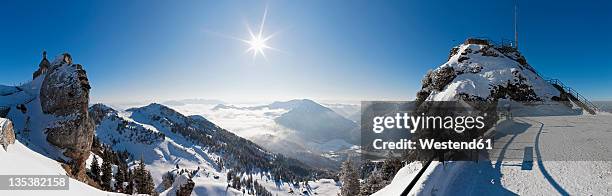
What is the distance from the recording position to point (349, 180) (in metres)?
43.9

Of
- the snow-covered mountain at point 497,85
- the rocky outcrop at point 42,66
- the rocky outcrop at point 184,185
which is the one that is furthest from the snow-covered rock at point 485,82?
the rocky outcrop at point 42,66

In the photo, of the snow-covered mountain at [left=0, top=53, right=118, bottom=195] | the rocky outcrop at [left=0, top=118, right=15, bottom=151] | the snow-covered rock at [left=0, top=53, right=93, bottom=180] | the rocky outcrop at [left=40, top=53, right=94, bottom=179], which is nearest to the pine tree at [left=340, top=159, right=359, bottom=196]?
the snow-covered mountain at [left=0, top=53, right=118, bottom=195]

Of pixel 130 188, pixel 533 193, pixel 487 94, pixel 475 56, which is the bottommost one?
pixel 130 188

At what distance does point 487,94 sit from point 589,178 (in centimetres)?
3106

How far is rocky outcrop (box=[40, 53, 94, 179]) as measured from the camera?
153 feet

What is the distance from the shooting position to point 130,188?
7838 centimetres

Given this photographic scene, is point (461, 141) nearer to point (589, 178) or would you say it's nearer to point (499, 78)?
point (589, 178)

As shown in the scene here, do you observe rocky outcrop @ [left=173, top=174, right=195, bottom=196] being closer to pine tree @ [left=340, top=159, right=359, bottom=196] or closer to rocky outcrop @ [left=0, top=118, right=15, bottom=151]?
rocky outcrop @ [left=0, top=118, right=15, bottom=151]

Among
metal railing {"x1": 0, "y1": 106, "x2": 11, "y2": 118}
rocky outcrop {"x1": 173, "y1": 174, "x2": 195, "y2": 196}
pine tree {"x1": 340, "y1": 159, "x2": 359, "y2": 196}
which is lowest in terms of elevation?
pine tree {"x1": 340, "y1": 159, "x2": 359, "y2": 196}

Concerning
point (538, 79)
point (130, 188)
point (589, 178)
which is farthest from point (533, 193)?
point (130, 188)

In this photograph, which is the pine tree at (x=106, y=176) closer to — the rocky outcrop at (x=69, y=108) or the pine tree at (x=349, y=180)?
the rocky outcrop at (x=69, y=108)

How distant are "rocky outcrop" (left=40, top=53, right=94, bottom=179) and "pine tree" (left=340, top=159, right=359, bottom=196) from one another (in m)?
34.6

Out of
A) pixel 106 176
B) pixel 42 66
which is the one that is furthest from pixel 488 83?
pixel 42 66

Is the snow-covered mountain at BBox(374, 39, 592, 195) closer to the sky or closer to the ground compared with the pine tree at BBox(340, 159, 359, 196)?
closer to the sky
